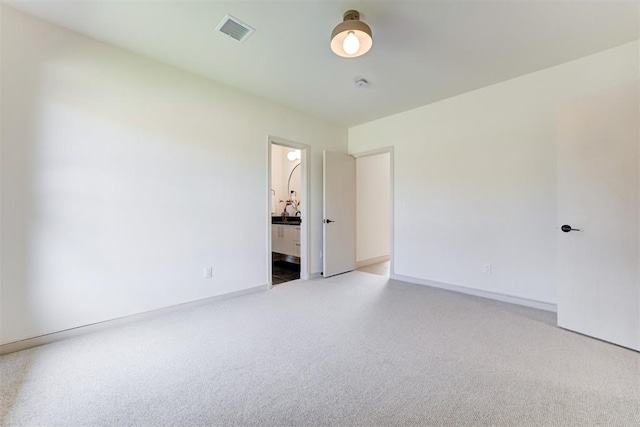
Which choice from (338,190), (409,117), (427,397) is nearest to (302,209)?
(338,190)

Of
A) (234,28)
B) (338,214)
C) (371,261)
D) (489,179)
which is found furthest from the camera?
(371,261)

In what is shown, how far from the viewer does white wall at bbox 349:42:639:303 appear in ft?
8.84

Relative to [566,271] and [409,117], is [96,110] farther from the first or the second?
[566,271]

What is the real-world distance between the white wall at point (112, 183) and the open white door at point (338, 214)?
1.14 m

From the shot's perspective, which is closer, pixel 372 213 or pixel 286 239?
pixel 286 239

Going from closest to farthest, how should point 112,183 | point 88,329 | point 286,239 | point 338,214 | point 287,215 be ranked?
point 88,329, point 112,183, point 338,214, point 286,239, point 287,215

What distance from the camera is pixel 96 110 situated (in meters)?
2.28

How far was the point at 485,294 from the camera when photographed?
3162mm

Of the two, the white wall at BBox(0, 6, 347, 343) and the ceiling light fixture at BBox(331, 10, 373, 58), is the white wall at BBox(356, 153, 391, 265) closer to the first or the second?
the white wall at BBox(0, 6, 347, 343)

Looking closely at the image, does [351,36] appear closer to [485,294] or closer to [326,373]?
[326,373]

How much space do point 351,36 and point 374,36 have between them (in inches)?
16.3

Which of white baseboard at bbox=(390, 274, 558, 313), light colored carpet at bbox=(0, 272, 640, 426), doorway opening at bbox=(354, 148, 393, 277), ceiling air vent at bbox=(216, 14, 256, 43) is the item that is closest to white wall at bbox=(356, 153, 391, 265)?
doorway opening at bbox=(354, 148, 393, 277)

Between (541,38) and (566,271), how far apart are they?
195cm

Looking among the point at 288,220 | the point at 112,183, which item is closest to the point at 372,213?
the point at 288,220
